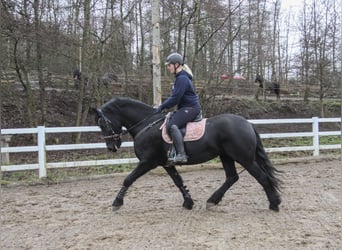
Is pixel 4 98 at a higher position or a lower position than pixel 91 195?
higher

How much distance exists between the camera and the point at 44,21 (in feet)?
38.6

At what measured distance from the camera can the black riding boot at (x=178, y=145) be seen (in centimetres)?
552

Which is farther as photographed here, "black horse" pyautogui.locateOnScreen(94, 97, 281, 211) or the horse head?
the horse head

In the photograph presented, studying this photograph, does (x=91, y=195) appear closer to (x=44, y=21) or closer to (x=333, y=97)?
(x=44, y=21)

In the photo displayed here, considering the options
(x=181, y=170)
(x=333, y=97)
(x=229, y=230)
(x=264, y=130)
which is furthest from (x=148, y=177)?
(x=333, y=97)

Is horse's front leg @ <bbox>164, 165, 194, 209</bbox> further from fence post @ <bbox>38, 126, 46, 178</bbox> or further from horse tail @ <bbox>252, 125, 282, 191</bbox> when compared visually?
fence post @ <bbox>38, 126, 46, 178</bbox>

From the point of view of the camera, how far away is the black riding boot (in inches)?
217

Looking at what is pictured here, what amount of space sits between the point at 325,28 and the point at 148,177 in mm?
15527

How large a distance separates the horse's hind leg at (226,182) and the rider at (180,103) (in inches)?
28.2

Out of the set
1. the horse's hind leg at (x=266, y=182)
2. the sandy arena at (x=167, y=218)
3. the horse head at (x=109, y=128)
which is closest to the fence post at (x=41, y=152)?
the sandy arena at (x=167, y=218)

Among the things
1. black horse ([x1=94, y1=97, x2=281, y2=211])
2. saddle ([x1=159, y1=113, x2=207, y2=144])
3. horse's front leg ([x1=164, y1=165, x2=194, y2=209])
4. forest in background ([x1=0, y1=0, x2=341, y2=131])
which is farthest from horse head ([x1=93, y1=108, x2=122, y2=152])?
forest in background ([x1=0, y1=0, x2=341, y2=131])

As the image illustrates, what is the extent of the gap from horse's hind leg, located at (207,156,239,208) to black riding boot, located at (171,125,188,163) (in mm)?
736

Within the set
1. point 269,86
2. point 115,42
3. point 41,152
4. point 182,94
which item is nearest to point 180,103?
point 182,94

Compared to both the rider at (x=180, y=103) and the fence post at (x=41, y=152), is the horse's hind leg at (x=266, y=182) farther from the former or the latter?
the fence post at (x=41, y=152)
